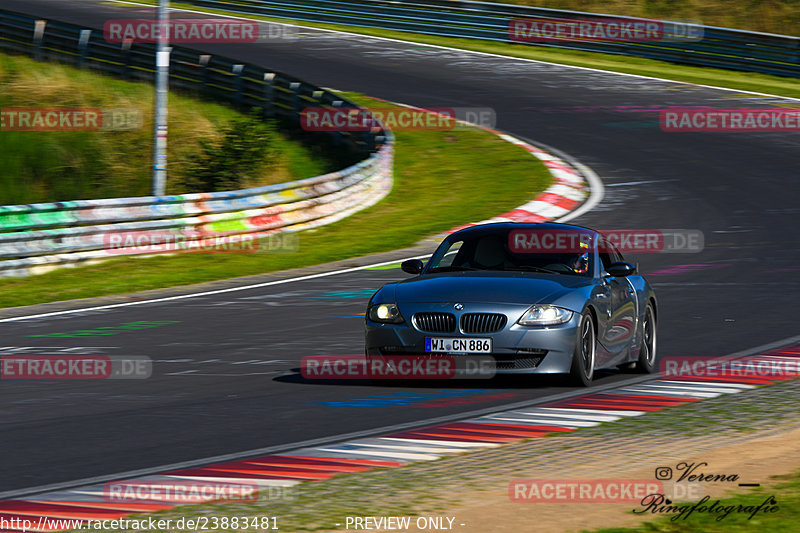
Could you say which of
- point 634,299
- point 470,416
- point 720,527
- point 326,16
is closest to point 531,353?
point 470,416

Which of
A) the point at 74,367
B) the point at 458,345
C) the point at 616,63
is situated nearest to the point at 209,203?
the point at 74,367

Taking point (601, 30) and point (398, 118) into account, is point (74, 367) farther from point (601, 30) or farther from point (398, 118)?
point (601, 30)

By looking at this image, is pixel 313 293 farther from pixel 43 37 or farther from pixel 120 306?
pixel 43 37

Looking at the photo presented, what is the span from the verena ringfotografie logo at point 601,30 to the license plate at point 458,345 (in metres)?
30.3

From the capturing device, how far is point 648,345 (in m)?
11.5

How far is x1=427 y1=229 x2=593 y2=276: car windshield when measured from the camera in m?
10.8

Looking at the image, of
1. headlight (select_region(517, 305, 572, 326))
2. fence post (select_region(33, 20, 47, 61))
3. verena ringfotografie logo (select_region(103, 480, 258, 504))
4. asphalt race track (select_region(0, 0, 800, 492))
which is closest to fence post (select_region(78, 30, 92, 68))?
fence post (select_region(33, 20, 47, 61))

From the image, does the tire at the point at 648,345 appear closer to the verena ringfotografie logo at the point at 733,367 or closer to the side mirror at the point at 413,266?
the verena ringfotografie logo at the point at 733,367

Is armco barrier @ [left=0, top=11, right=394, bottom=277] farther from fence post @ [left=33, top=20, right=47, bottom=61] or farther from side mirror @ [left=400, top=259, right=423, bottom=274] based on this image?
side mirror @ [left=400, top=259, right=423, bottom=274]

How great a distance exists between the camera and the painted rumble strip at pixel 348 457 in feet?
20.8

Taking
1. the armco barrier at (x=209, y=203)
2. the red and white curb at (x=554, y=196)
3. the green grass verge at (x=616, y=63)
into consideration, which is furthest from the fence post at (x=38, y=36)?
the red and white curb at (x=554, y=196)

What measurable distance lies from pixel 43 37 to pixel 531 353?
1156 inches

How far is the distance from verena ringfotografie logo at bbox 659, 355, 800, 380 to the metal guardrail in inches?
1082

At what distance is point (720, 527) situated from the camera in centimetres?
580
